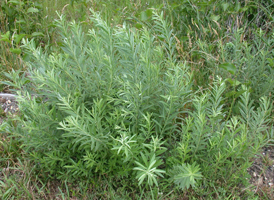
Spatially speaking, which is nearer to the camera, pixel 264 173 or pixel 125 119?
pixel 125 119

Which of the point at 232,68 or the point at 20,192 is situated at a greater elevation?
the point at 232,68

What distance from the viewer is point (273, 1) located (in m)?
3.20

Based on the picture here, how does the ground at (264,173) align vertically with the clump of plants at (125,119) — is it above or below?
below

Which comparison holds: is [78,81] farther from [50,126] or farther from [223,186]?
[223,186]

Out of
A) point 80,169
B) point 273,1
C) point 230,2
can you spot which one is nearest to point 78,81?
point 80,169

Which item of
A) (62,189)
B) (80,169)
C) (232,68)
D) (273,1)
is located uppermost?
(273,1)

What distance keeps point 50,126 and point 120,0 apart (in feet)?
9.69

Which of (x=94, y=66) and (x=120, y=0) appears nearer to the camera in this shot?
(x=94, y=66)

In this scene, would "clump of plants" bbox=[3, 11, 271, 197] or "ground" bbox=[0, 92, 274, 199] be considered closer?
"clump of plants" bbox=[3, 11, 271, 197]

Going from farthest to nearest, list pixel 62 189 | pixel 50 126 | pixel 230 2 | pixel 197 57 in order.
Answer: pixel 230 2, pixel 197 57, pixel 62 189, pixel 50 126

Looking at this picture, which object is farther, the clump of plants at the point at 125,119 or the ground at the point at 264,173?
A: the ground at the point at 264,173

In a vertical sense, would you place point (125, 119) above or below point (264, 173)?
above

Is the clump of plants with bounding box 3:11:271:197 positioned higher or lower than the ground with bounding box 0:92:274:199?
higher

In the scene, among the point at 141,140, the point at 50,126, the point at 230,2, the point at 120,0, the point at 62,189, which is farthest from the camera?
the point at 120,0
